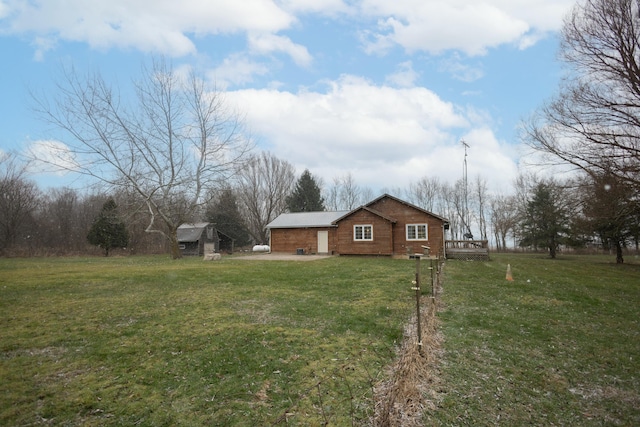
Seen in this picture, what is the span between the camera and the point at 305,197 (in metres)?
46.8

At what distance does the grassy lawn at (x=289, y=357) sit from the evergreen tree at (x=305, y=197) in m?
37.0

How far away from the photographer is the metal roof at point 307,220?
2773 cm

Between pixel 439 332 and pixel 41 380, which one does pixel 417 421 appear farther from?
pixel 41 380

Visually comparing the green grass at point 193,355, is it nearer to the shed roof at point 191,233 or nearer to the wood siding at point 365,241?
the wood siding at point 365,241

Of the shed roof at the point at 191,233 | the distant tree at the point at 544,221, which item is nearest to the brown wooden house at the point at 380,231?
the distant tree at the point at 544,221

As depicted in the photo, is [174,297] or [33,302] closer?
[33,302]

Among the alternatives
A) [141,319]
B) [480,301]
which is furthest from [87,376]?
[480,301]

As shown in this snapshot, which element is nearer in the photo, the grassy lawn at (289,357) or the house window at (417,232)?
the grassy lawn at (289,357)

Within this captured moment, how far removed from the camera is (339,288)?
10750mm

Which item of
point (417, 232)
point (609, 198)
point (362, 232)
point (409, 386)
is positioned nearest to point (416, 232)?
point (417, 232)

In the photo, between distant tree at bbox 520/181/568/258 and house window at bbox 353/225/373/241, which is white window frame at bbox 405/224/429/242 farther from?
distant tree at bbox 520/181/568/258

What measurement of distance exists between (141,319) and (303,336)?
3.53 meters

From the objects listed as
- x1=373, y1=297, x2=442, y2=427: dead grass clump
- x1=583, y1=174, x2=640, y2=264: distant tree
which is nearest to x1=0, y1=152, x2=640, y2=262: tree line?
x1=583, y1=174, x2=640, y2=264: distant tree

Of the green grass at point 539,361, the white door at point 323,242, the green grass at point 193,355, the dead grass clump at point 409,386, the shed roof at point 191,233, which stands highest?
the shed roof at point 191,233
